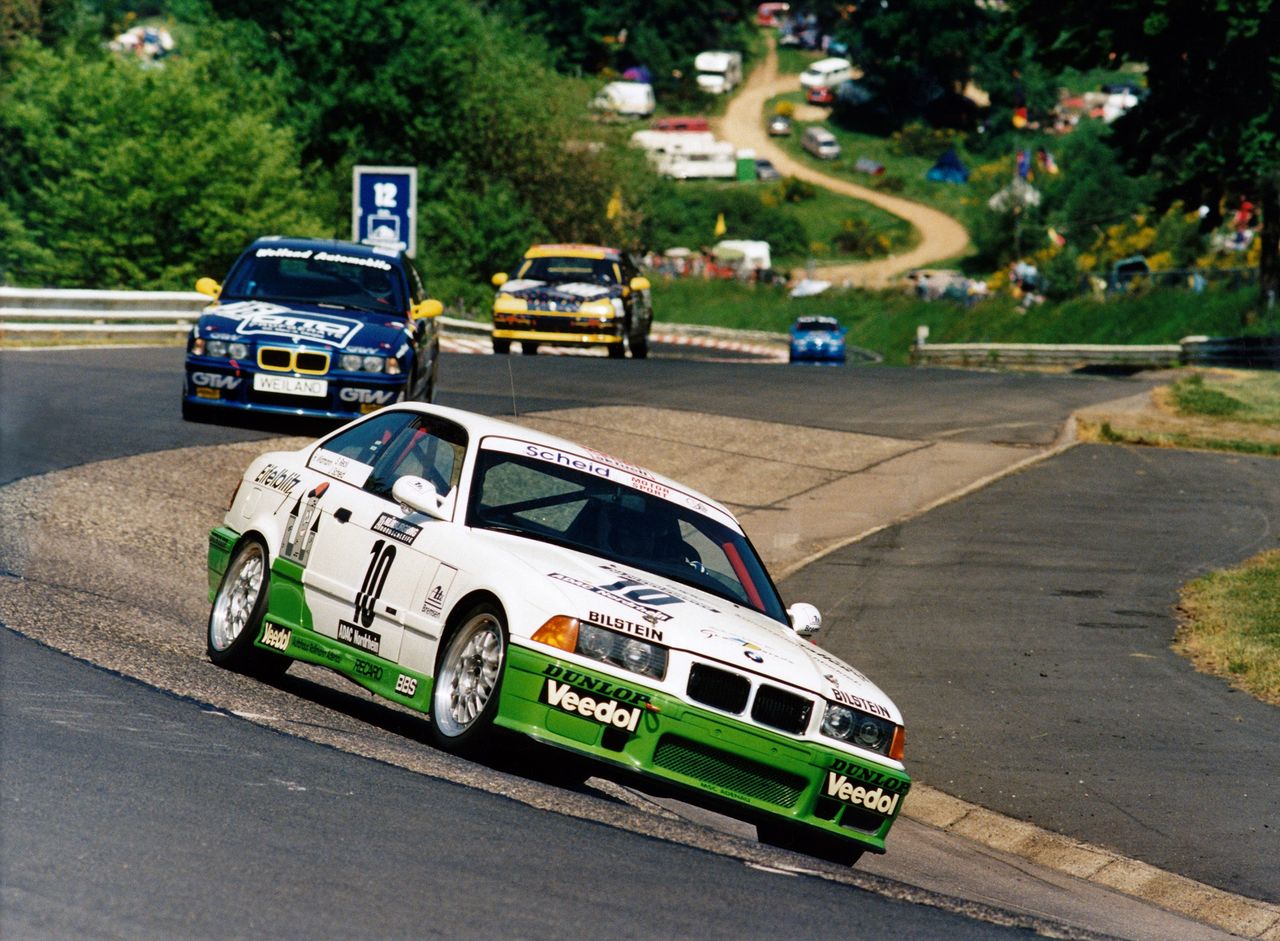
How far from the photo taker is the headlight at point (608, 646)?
25.7 feet

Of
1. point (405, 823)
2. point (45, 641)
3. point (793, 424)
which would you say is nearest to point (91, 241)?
point (793, 424)

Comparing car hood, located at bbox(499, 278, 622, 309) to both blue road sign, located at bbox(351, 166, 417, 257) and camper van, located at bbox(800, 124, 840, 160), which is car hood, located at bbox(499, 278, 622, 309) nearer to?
blue road sign, located at bbox(351, 166, 417, 257)

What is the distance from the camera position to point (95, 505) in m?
14.4

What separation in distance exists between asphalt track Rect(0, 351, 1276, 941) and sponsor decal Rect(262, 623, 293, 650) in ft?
12.3

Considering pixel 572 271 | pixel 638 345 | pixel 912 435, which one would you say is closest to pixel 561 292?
pixel 572 271

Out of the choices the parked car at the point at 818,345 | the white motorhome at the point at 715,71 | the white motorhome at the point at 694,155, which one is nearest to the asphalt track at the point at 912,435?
the parked car at the point at 818,345

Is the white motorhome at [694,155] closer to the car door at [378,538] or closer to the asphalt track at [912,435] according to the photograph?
the asphalt track at [912,435]

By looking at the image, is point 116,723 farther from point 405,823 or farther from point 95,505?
point 95,505

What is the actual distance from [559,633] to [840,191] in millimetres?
102857

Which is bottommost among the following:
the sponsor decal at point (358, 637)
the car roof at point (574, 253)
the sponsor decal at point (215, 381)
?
the sponsor decal at point (358, 637)

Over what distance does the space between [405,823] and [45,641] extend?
3470 mm

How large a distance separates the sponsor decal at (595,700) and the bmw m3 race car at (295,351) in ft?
32.0

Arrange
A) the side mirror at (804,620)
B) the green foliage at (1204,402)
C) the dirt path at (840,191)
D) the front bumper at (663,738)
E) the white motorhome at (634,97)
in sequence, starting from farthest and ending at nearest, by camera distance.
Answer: the white motorhome at (634,97)
the dirt path at (840,191)
the green foliage at (1204,402)
the side mirror at (804,620)
the front bumper at (663,738)

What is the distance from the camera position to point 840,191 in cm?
10881
